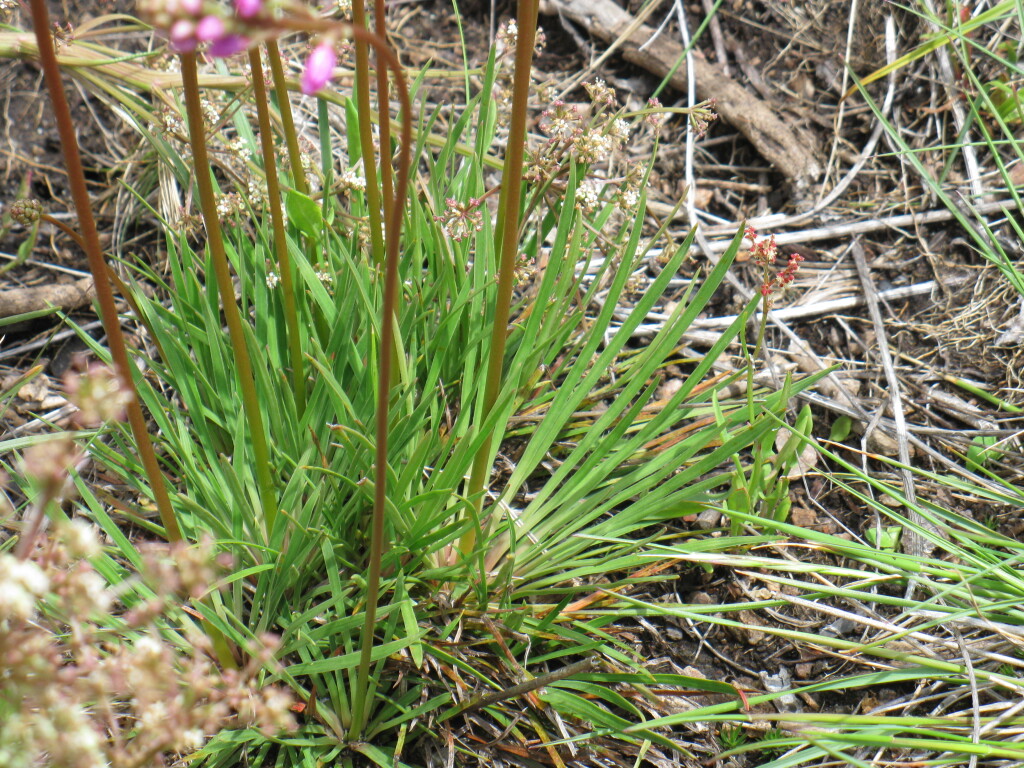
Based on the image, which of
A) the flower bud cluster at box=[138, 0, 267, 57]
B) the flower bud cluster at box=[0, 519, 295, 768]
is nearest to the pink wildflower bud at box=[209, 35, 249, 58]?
the flower bud cluster at box=[138, 0, 267, 57]

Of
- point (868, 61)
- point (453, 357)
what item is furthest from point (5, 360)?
point (868, 61)

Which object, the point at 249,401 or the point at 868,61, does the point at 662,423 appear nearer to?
the point at 249,401

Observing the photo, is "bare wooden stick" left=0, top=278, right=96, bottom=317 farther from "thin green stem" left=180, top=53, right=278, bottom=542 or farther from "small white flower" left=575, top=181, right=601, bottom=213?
"small white flower" left=575, top=181, right=601, bottom=213

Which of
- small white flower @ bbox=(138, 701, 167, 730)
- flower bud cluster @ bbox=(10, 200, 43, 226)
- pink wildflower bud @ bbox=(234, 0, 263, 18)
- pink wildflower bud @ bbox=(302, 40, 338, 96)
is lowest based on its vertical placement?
small white flower @ bbox=(138, 701, 167, 730)

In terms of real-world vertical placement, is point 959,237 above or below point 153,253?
above

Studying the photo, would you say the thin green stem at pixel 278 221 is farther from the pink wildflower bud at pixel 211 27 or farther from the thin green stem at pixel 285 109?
the pink wildflower bud at pixel 211 27

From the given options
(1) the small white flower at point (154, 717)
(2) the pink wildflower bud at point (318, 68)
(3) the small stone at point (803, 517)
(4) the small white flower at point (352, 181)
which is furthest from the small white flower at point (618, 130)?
(1) the small white flower at point (154, 717)

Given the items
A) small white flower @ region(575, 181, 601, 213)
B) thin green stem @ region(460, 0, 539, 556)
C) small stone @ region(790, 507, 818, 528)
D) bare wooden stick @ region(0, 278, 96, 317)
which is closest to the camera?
thin green stem @ region(460, 0, 539, 556)
